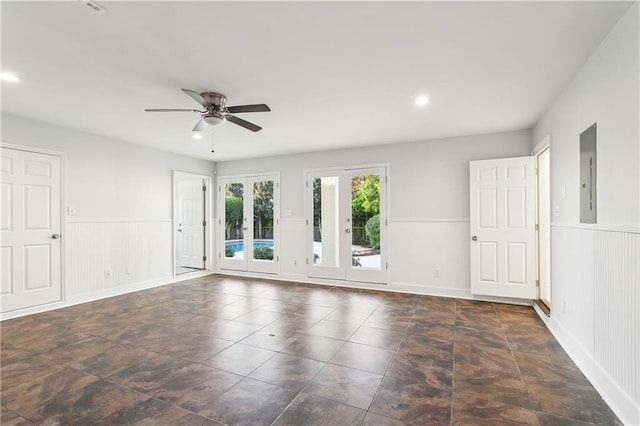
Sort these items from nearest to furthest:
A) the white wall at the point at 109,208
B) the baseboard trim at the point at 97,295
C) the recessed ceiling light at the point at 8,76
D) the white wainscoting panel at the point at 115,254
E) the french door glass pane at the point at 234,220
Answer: the recessed ceiling light at the point at 8,76 → the baseboard trim at the point at 97,295 → the white wall at the point at 109,208 → the white wainscoting panel at the point at 115,254 → the french door glass pane at the point at 234,220

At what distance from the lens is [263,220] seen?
21.2 feet

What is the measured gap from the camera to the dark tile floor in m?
1.97

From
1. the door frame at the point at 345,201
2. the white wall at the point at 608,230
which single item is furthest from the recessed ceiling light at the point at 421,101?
the door frame at the point at 345,201

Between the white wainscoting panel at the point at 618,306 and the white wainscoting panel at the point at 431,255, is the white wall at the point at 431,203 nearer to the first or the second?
the white wainscoting panel at the point at 431,255

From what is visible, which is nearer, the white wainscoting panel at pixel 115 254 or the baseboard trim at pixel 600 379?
the baseboard trim at pixel 600 379

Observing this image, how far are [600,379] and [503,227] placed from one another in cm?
246

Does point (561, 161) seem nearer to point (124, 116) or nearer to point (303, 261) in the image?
point (303, 261)

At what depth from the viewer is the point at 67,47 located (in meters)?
2.30

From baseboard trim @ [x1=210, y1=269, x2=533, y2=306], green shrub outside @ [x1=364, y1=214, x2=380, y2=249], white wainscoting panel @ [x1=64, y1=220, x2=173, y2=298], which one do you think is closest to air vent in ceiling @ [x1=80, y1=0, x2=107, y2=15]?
white wainscoting panel @ [x1=64, y1=220, x2=173, y2=298]

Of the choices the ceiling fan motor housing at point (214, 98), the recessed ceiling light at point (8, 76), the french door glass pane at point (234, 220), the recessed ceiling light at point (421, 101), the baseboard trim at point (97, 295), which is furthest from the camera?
the french door glass pane at point (234, 220)

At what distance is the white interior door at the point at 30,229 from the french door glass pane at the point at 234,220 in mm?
3034

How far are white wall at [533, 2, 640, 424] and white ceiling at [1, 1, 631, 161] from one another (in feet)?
0.91

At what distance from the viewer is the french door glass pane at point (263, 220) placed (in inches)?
253

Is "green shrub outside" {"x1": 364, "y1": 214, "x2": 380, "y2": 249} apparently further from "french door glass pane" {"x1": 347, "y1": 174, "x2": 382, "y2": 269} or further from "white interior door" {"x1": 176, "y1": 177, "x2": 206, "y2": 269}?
"white interior door" {"x1": 176, "y1": 177, "x2": 206, "y2": 269}
